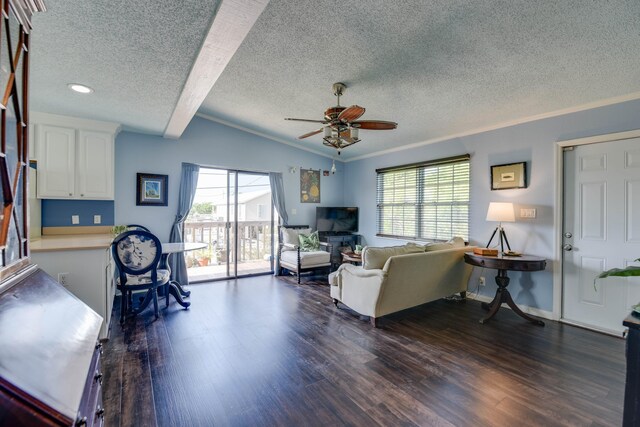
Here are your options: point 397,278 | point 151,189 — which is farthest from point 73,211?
point 397,278

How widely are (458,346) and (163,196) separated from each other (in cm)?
462

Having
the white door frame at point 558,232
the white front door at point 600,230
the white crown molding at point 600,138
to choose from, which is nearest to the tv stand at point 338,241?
the white door frame at point 558,232

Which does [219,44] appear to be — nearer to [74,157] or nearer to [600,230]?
[74,157]

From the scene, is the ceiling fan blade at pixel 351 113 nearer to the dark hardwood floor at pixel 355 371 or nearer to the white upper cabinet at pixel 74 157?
the dark hardwood floor at pixel 355 371

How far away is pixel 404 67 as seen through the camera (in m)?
2.86

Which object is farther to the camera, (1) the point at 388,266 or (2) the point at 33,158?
(2) the point at 33,158

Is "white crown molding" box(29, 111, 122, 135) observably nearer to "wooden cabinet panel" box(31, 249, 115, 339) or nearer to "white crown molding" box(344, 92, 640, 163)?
"wooden cabinet panel" box(31, 249, 115, 339)

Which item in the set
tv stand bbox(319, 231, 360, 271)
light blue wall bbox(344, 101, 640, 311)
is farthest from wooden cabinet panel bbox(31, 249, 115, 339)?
light blue wall bbox(344, 101, 640, 311)

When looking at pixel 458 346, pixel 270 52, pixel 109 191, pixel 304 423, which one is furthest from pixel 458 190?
pixel 109 191

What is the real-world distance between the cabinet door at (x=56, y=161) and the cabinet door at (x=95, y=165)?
0.26 feet

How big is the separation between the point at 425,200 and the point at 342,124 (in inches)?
104

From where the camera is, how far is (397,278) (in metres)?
3.16

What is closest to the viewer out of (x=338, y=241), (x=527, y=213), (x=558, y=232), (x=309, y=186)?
(x=558, y=232)

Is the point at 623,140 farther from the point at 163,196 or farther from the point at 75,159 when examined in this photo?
the point at 75,159
